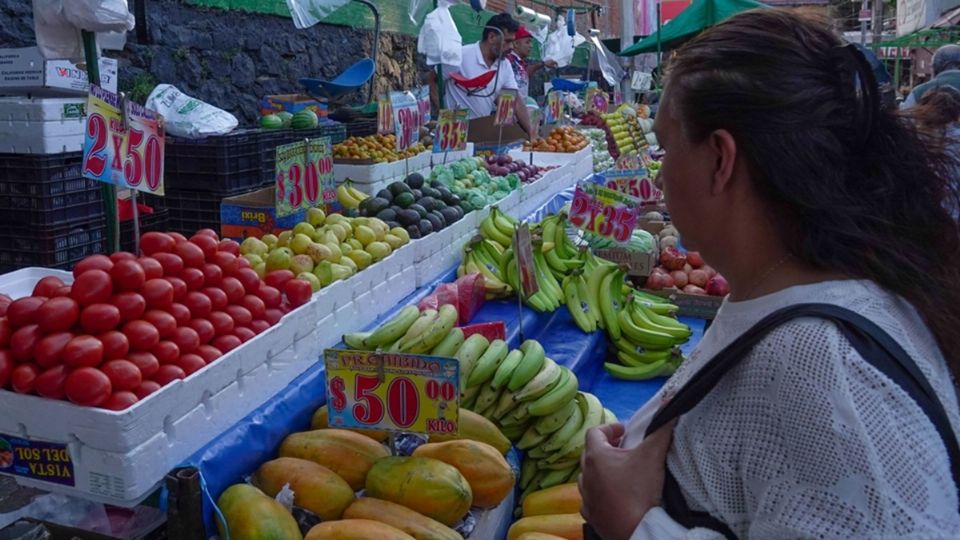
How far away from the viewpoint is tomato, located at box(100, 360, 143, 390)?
196cm

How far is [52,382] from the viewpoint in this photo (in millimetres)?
1933

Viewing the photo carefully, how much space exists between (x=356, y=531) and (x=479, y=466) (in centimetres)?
44

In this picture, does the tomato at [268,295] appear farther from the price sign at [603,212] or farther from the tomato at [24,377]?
the price sign at [603,212]

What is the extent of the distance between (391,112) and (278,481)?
10.3ft

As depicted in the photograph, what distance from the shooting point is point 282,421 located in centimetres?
238

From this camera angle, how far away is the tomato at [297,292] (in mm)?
2697

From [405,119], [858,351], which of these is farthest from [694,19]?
[858,351]

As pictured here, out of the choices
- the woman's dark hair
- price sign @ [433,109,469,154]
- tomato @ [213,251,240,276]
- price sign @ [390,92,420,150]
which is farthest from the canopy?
the woman's dark hair

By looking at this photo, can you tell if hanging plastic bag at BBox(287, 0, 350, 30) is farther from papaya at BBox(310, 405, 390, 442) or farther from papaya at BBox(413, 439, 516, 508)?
papaya at BBox(413, 439, 516, 508)

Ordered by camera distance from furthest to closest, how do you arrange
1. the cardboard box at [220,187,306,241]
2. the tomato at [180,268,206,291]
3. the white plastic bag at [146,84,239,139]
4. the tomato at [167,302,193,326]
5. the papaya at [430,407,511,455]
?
the white plastic bag at [146,84,239,139]
the cardboard box at [220,187,306,241]
the papaya at [430,407,511,455]
the tomato at [180,268,206,291]
the tomato at [167,302,193,326]

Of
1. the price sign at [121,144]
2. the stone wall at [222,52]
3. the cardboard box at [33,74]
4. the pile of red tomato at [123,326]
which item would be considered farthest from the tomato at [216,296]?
the stone wall at [222,52]

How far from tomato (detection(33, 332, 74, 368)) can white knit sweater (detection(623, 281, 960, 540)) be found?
158 cm

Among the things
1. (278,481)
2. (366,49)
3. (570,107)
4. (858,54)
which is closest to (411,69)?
(366,49)

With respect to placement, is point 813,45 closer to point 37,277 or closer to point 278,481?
point 278,481
